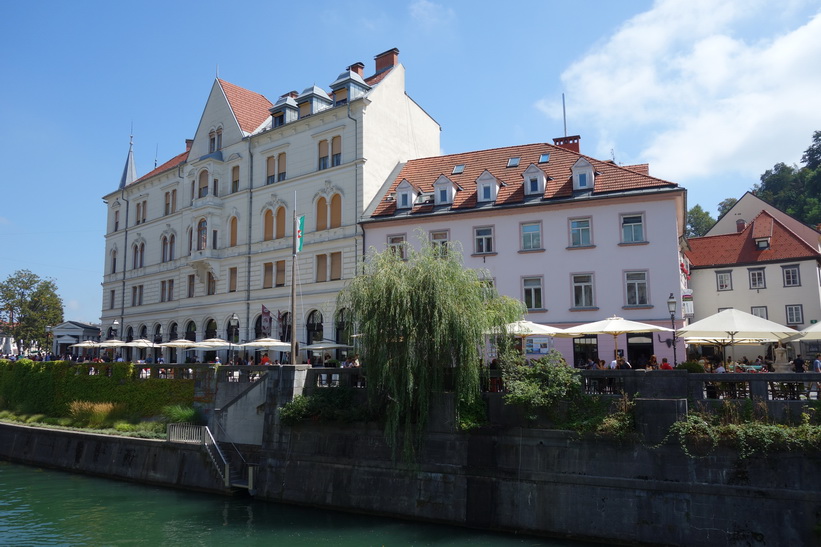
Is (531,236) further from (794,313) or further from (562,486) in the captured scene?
(794,313)

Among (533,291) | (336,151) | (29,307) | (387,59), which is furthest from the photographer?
(29,307)

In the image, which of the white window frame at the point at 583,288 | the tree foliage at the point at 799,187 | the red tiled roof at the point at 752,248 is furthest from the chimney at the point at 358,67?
the tree foliage at the point at 799,187

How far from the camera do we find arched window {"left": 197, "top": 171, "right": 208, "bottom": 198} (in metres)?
46.8

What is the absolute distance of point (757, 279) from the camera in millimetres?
45625

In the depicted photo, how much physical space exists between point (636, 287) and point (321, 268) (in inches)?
725

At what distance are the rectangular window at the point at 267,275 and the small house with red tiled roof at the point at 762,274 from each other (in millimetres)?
29556

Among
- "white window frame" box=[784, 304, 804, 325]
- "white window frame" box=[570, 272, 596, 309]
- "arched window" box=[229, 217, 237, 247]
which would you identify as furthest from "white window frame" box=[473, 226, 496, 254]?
"white window frame" box=[784, 304, 804, 325]

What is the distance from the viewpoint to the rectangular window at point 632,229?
105 ft

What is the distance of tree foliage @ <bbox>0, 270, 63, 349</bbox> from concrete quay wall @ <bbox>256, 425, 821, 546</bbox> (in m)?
61.2

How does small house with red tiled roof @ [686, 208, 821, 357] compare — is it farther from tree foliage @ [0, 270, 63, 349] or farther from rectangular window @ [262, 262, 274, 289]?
tree foliage @ [0, 270, 63, 349]

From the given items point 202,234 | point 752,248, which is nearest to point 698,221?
point 752,248

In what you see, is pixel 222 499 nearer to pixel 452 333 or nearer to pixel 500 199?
pixel 452 333

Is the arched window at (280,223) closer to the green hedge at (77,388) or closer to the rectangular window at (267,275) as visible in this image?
the rectangular window at (267,275)

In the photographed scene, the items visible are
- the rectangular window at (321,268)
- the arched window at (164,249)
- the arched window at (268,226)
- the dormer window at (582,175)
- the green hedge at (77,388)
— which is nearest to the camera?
the green hedge at (77,388)
